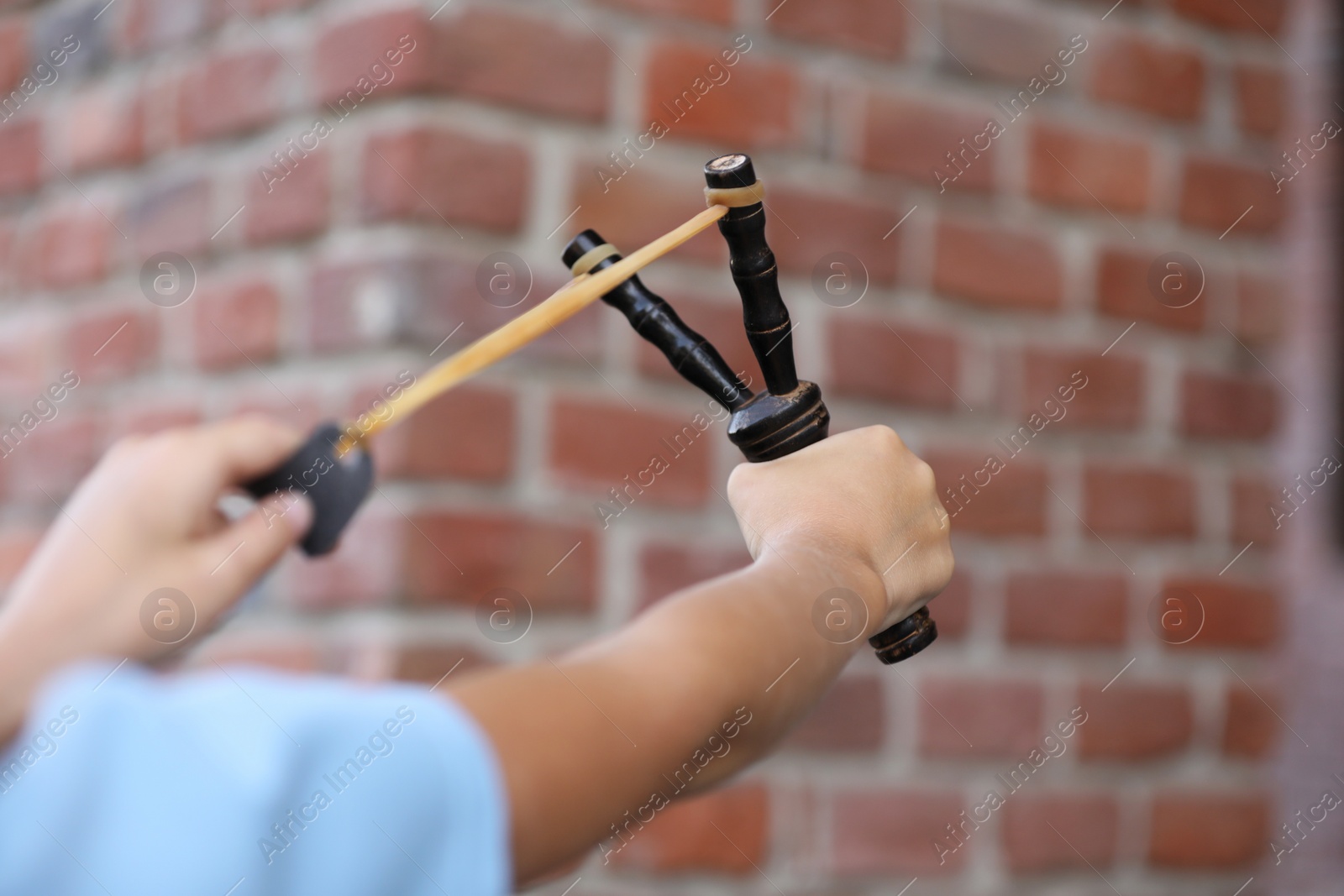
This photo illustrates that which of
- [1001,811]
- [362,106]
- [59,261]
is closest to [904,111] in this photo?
[362,106]

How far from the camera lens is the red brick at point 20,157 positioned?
884 mm

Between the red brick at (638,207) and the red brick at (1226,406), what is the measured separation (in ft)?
1.18

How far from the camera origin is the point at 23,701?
41 centimetres

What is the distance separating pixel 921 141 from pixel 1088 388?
0.19m

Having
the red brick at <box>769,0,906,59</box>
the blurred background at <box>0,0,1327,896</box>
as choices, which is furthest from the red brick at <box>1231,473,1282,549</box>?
the red brick at <box>769,0,906,59</box>

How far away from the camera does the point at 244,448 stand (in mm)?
419

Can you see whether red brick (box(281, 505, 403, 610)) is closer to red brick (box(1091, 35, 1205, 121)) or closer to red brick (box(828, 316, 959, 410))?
red brick (box(828, 316, 959, 410))

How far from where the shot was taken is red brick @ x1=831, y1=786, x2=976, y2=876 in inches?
30.3

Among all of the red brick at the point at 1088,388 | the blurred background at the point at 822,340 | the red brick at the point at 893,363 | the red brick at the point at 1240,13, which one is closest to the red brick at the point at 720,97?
the blurred background at the point at 822,340

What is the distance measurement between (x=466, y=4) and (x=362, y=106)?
0.24ft

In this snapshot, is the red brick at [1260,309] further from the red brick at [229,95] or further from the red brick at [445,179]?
the red brick at [229,95]

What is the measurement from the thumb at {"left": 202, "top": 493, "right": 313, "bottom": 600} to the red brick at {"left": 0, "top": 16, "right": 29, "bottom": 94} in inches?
24.3

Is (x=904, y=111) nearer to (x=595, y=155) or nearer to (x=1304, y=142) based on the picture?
(x=595, y=155)

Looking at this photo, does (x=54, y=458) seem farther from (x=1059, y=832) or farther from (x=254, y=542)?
(x=1059, y=832)
